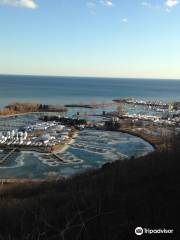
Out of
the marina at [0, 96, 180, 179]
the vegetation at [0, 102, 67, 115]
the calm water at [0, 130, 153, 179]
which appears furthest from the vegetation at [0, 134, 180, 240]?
the vegetation at [0, 102, 67, 115]

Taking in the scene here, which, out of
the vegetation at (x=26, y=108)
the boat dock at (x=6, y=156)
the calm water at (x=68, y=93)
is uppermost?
the calm water at (x=68, y=93)

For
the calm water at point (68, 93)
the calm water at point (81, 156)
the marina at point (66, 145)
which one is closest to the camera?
the calm water at point (81, 156)

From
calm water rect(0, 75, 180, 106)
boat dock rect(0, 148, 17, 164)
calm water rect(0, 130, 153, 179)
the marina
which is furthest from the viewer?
calm water rect(0, 75, 180, 106)

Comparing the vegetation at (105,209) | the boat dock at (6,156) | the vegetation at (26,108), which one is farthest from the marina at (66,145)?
the vegetation at (105,209)

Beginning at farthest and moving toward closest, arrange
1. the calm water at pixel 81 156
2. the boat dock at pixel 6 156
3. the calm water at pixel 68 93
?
the calm water at pixel 68 93
the boat dock at pixel 6 156
the calm water at pixel 81 156

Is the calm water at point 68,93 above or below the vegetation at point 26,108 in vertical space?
above

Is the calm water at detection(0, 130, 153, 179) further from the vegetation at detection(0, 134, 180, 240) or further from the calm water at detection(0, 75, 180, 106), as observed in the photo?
the calm water at detection(0, 75, 180, 106)

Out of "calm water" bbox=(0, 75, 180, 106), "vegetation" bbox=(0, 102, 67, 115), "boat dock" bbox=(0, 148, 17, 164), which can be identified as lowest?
"boat dock" bbox=(0, 148, 17, 164)

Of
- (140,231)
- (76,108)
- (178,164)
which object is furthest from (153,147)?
(76,108)

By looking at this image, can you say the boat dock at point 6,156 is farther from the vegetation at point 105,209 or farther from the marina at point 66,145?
the vegetation at point 105,209

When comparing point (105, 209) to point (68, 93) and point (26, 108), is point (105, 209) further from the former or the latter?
point (68, 93)
